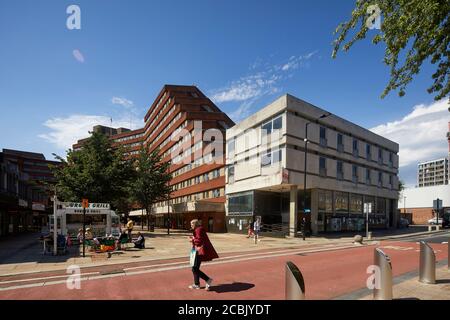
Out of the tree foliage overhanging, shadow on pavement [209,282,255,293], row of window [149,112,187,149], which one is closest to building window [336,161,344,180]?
the tree foliage overhanging

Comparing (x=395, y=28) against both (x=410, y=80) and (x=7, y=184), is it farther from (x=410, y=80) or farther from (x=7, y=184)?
(x=7, y=184)

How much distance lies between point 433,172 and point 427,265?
8138 inches

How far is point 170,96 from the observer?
68000mm

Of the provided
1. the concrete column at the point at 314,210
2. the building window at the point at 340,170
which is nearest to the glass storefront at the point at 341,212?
the concrete column at the point at 314,210

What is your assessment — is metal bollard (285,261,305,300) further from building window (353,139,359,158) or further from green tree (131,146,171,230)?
green tree (131,146,171,230)

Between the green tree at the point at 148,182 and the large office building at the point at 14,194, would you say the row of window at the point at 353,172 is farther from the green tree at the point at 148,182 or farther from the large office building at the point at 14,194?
the large office building at the point at 14,194

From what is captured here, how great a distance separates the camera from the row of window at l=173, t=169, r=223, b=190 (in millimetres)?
43250

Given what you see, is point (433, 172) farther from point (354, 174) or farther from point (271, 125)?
point (271, 125)

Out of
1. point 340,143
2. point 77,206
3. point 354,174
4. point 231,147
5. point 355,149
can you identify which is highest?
point 340,143

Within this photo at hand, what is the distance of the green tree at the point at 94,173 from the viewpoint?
100 ft

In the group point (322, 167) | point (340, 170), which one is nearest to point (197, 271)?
point (322, 167)

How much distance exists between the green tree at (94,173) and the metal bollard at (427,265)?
27.9m

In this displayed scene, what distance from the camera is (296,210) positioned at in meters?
30.4
